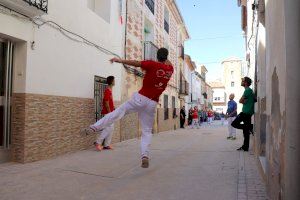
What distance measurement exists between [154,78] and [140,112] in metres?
0.60

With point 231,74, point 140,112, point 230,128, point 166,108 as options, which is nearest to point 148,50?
point 230,128

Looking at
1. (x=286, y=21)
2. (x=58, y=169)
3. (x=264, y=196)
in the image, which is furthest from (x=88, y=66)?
(x=286, y=21)

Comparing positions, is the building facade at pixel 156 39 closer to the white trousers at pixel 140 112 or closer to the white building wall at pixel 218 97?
the white trousers at pixel 140 112

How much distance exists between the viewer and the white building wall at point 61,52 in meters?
6.50

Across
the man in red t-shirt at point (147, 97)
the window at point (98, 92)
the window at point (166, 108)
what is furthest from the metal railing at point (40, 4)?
the window at point (166, 108)

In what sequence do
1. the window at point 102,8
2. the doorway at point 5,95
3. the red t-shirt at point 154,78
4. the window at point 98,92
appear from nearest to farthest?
the red t-shirt at point 154,78
the doorway at point 5,95
the window at point 98,92
the window at point 102,8

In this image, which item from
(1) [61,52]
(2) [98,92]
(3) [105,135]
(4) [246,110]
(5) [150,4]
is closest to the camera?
(1) [61,52]

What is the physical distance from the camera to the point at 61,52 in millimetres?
7734

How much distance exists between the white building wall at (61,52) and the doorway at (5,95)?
0.12 metres

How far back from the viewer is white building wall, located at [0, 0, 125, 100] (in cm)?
650

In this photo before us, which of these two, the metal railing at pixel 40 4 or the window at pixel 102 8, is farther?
the window at pixel 102 8

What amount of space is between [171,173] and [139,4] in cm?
1006

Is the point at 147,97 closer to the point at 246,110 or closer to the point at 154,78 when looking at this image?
the point at 154,78

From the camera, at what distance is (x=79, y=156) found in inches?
295
